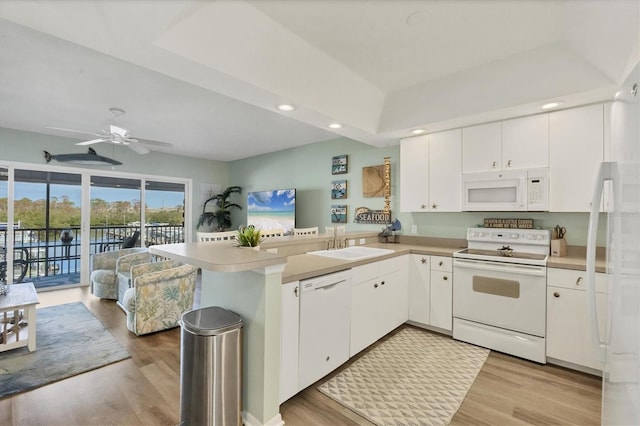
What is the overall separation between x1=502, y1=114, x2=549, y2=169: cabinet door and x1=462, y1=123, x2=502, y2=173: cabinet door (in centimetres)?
5

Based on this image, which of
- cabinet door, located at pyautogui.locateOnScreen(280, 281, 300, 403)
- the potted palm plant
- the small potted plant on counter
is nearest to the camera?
cabinet door, located at pyautogui.locateOnScreen(280, 281, 300, 403)

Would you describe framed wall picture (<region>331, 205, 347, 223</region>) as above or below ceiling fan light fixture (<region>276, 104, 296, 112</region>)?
below

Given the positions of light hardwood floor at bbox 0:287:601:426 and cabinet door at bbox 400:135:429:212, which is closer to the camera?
light hardwood floor at bbox 0:287:601:426

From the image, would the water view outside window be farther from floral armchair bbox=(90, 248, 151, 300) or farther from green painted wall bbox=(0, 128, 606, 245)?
floral armchair bbox=(90, 248, 151, 300)

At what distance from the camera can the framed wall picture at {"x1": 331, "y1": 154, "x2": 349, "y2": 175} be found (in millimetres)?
4723

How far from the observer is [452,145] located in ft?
10.6

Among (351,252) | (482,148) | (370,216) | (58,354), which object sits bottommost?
(58,354)

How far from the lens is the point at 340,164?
189 inches

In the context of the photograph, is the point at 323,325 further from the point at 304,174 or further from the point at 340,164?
the point at 304,174

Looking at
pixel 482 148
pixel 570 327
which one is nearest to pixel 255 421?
pixel 570 327

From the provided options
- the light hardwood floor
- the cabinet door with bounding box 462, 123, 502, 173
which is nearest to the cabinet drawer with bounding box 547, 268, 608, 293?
the light hardwood floor

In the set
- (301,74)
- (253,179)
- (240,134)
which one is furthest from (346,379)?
(253,179)

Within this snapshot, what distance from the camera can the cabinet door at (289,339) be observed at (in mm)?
1874

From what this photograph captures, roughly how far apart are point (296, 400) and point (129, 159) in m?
5.56
